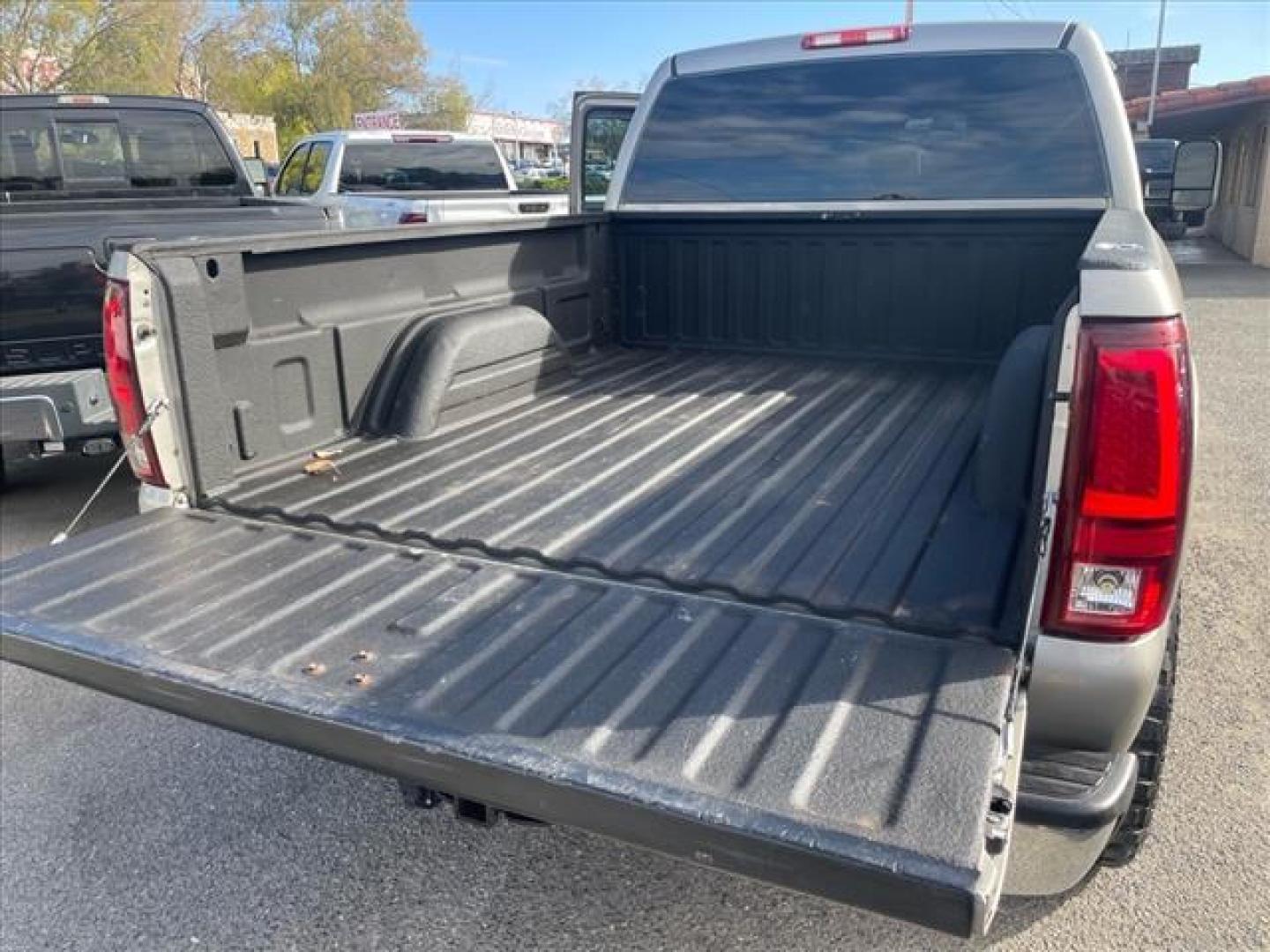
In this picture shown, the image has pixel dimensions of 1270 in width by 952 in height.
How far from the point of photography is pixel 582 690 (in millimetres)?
1795

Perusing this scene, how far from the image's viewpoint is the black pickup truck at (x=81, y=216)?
4.51 meters

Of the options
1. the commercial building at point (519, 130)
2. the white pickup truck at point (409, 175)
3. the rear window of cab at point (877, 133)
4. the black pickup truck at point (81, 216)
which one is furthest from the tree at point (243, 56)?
the rear window of cab at point (877, 133)

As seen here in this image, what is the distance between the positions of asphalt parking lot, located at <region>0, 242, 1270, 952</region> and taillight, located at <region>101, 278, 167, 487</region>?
42.0 inches

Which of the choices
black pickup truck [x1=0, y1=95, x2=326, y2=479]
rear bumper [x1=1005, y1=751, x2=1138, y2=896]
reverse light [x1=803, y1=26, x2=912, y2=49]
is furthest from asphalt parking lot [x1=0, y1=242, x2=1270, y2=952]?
reverse light [x1=803, y1=26, x2=912, y2=49]

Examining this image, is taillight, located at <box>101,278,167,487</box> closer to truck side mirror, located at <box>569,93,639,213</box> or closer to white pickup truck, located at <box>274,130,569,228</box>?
truck side mirror, located at <box>569,93,639,213</box>

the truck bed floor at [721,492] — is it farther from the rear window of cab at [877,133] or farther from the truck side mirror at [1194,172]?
the truck side mirror at [1194,172]

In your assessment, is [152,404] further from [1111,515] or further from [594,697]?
[1111,515]

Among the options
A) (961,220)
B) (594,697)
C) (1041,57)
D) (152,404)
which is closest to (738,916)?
(594,697)

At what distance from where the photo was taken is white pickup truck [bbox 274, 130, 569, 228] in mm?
10211

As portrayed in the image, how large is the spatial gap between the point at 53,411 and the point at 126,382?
2.30m

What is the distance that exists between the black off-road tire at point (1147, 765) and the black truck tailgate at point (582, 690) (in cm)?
51

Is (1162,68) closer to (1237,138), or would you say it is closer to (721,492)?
(1237,138)

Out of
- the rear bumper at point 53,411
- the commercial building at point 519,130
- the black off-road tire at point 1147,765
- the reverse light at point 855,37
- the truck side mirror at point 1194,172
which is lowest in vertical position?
the black off-road tire at point 1147,765

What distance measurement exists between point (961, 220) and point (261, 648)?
314cm
